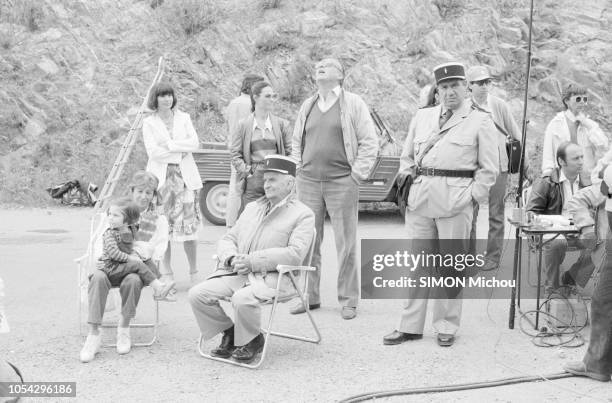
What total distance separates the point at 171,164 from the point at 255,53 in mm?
11787

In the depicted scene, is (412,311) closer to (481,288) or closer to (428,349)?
(428,349)

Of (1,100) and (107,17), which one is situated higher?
(107,17)

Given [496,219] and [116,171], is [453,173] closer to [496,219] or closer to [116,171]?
[496,219]

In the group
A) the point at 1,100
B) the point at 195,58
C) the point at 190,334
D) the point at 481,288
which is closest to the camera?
the point at 190,334

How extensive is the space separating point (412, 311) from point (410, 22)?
15046 millimetres

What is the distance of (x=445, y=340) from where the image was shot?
588 cm

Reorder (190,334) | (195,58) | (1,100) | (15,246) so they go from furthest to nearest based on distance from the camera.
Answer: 1. (195,58)
2. (1,100)
3. (15,246)
4. (190,334)

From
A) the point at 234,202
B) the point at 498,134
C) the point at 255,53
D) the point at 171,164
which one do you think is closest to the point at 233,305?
the point at 234,202

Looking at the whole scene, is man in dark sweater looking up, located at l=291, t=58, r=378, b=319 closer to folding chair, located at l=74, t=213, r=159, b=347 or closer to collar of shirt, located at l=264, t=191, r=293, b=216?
collar of shirt, located at l=264, t=191, r=293, b=216

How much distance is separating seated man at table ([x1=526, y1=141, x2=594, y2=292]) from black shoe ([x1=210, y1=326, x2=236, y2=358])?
104 inches

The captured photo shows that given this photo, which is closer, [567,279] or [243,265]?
[243,265]

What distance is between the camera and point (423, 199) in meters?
5.89

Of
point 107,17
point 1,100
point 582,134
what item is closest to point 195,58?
point 107,17

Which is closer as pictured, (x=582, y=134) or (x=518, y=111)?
(x=582, y=134)
